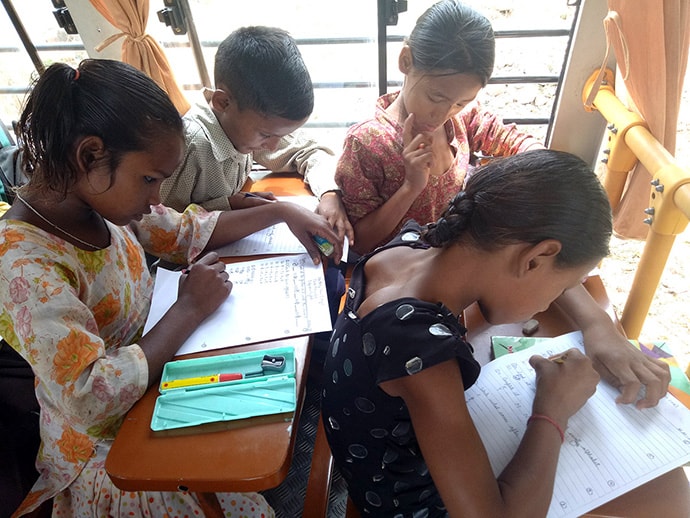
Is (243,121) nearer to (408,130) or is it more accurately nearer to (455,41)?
(408,130)

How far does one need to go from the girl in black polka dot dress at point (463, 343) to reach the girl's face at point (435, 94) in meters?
0.49

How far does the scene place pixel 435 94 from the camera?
1.13 m

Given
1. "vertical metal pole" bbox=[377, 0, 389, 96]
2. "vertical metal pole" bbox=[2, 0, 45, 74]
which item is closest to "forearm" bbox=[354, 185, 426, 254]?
"vertical metal pole" bbox=[377, 0, 389, 96]

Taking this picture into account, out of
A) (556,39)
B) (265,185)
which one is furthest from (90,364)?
(556,39)

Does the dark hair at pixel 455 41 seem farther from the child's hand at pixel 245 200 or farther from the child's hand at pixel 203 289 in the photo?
the child's hand at pixel 203 289

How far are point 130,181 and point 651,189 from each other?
1200 mm

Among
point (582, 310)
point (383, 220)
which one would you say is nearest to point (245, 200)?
point (383, 220)

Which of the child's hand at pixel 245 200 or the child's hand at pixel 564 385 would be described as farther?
the child's hand at pixel 245 200

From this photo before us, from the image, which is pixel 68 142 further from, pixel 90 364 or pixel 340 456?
pixel 340 456

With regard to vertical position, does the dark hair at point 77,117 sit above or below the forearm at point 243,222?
above

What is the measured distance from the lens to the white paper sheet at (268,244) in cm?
112

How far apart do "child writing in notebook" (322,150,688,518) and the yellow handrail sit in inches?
15.7

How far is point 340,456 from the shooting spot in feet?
2.82

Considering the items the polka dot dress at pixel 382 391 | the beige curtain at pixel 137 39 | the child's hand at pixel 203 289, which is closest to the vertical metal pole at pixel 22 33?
the beige curtain at pixel 137 39
